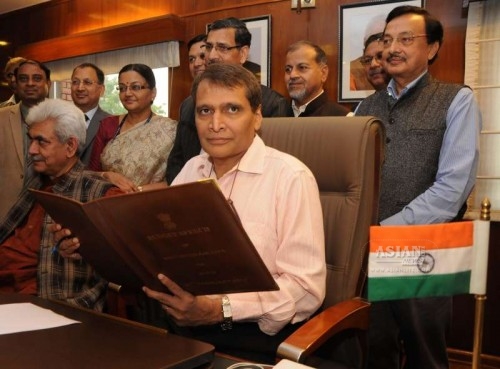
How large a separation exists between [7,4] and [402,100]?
5.77m

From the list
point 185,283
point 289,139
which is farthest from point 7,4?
point 185,283

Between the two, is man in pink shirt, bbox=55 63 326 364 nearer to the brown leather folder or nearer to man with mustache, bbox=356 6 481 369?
the brown leather folder

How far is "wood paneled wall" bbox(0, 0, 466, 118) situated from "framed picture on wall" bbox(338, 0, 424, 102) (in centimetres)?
8

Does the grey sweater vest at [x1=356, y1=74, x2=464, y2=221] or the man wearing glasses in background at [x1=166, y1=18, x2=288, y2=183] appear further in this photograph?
the man wearing glasses in background at [x1=166, y1=18, x2=288, y2=183]

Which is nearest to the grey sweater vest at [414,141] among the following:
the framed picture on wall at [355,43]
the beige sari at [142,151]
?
the beige sari at [142,151]

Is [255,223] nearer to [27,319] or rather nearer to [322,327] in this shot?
[322,327]

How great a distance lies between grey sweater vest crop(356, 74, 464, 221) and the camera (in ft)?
6.46

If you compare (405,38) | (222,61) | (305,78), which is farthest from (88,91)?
(405,38)

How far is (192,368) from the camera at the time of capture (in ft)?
2.98

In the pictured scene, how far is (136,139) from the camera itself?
2.71 m

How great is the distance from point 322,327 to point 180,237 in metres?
0.43

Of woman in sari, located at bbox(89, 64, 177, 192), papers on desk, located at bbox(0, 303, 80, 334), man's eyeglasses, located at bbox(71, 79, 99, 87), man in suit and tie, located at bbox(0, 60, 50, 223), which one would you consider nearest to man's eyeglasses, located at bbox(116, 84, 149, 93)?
woman in sari, located at bbox(89, 64, 177, 192)

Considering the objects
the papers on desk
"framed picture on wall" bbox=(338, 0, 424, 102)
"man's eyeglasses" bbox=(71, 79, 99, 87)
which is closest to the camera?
the papers on desk

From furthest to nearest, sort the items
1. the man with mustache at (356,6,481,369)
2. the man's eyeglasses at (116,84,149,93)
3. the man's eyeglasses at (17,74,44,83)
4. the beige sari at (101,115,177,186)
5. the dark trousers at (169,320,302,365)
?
the man's eyeglasses at (17,74,44,83)
the man's eyeglasses at (116,84,149,93)
the beige sari at (101,115,177,186)
the man with mustache at (356,6,481,369)
the dark trousers at (169,320,302,365)
